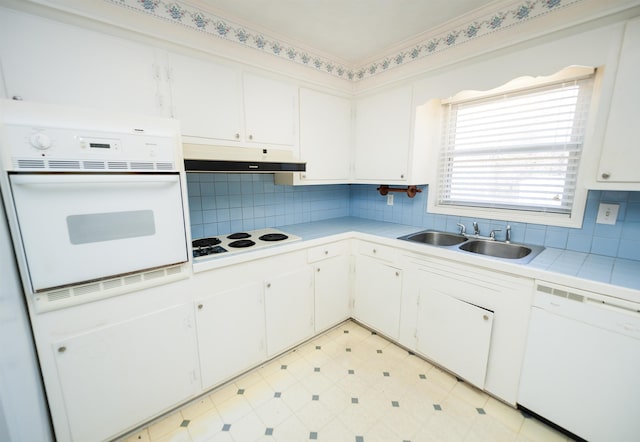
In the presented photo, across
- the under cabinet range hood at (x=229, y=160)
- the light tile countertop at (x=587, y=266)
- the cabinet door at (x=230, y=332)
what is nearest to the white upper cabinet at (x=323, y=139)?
the under cabinet range hood at (x=229, y=160)

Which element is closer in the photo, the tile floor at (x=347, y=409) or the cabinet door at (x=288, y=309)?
the tile floor at (x=347, y=409)

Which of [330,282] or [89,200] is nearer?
[89,200]

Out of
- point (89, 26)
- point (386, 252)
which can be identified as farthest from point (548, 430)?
point (89, 26)

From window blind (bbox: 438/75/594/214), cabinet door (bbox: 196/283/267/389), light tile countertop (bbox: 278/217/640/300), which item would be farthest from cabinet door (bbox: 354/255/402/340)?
cabinet door (bbox: 196/283/267/389)

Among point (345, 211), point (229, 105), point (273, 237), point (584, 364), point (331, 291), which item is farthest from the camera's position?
point (345, 211)

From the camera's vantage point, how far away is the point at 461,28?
5.87 feet

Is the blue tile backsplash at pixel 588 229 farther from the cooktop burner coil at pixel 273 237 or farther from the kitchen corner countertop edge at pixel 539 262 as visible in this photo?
the cooktop burner coil at pixel 273 237

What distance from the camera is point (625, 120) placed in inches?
50.9

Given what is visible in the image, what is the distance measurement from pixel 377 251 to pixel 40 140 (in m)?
2.09

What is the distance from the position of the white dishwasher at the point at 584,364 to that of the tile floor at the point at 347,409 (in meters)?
0.20

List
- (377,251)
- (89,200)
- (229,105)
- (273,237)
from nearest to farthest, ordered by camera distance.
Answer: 1. (89,200)
2. (229,105)
3. (273,237)
4. (377,251)

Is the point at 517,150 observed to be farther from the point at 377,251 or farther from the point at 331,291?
the point at 331,291

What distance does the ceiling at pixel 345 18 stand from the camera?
1.62 meters

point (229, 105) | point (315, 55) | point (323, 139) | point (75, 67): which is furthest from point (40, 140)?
point (315, 55)
